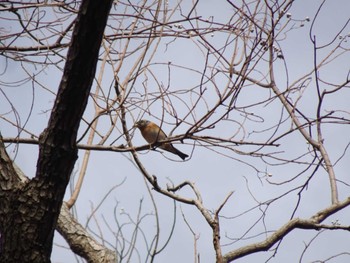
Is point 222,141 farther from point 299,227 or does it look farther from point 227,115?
point 299,227

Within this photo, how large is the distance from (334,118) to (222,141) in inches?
31.9

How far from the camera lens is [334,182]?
10.2 feet

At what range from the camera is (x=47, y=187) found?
79.7 inches

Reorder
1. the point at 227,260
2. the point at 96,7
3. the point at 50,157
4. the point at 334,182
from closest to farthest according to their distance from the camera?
the point at 96,7 < the point at 50,157 < the point at 227,260 < the point at 334,182

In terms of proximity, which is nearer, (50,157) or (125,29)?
(50,157)

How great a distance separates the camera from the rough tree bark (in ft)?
6.30

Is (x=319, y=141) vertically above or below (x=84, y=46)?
above

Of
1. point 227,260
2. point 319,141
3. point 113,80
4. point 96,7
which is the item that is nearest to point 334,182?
point 319,141

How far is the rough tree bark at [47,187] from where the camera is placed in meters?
1.92

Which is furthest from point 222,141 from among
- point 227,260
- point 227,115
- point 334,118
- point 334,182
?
point 334,182

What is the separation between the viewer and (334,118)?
292 cm

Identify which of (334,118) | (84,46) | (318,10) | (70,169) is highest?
(318,10)

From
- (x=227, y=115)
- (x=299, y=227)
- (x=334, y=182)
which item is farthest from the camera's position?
(x=334, y=182)

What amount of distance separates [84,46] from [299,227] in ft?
5.38
